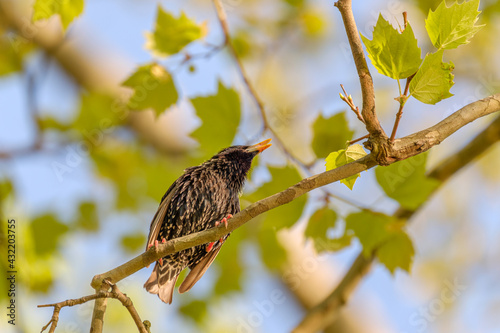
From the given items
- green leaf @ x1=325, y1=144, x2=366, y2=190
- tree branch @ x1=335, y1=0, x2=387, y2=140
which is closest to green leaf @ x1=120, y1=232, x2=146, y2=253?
green leaf @ x1=325, y1=144, x2=366, y2=190

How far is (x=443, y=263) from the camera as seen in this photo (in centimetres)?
837

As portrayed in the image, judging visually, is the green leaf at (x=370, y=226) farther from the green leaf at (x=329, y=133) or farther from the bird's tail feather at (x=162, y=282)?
the bird's tail feather at (x=162, y=282)

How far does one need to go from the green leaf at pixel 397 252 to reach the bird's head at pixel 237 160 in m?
1.15

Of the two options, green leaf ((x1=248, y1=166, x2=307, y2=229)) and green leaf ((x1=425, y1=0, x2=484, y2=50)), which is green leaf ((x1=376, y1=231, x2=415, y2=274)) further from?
green leaf ((x1=425, y1=0, x2=484, y2=50))

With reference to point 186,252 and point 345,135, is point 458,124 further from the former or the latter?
point 186,252

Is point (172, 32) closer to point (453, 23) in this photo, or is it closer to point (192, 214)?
point (192, 214)

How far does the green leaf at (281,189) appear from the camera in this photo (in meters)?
3.48

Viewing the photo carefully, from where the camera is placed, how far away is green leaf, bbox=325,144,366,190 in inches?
95.3

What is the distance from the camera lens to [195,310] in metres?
6.23

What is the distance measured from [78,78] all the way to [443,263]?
21.0 ft

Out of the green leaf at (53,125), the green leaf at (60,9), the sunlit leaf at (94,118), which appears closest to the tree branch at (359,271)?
the sunlit leaf at (94,118)

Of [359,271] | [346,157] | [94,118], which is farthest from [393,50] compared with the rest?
[94,118]

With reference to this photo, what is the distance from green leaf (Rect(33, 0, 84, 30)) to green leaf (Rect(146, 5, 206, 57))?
2.30 ft

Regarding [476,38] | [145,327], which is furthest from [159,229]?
[476,38]
